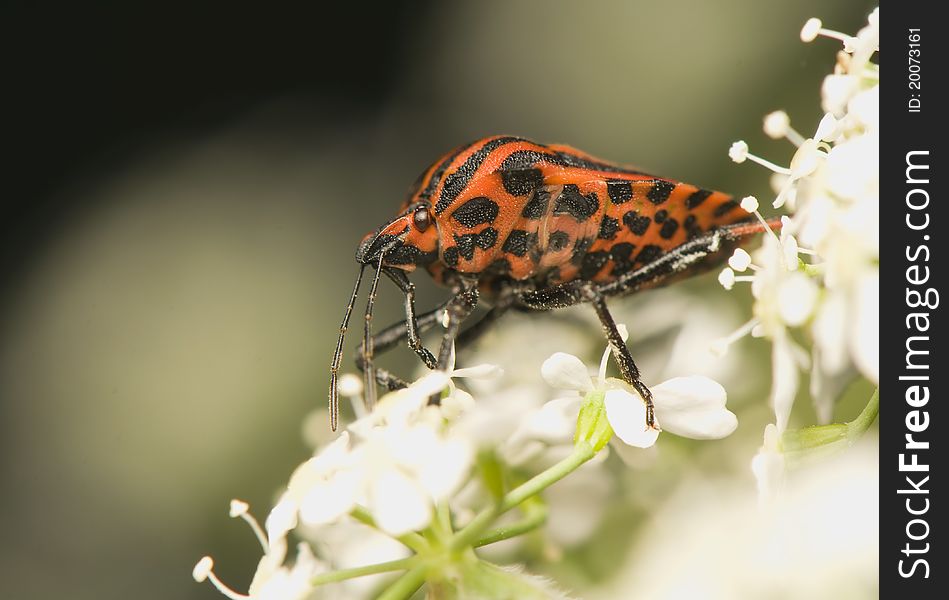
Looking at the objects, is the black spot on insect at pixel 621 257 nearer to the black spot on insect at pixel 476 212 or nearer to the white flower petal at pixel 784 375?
the black spot on insect at pixel 476 212

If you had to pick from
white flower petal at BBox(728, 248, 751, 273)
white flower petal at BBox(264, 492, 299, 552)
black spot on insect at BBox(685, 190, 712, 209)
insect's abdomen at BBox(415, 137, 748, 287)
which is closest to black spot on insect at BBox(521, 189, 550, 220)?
insect's abdomen at BBox(415, 137, 748, 287)

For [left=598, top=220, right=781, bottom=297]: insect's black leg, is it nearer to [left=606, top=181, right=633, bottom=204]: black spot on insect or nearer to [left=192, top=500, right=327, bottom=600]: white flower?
[left=606, top=181, right=633, bottom=204]: black spot on insect

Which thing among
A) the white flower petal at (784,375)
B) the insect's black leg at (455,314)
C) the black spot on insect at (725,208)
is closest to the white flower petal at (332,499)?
the insect's black leg at (455,314)

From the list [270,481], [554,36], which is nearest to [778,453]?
[270,481]

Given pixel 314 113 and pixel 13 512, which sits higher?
pixel 314 113

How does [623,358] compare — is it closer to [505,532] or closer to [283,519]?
[505,532]
